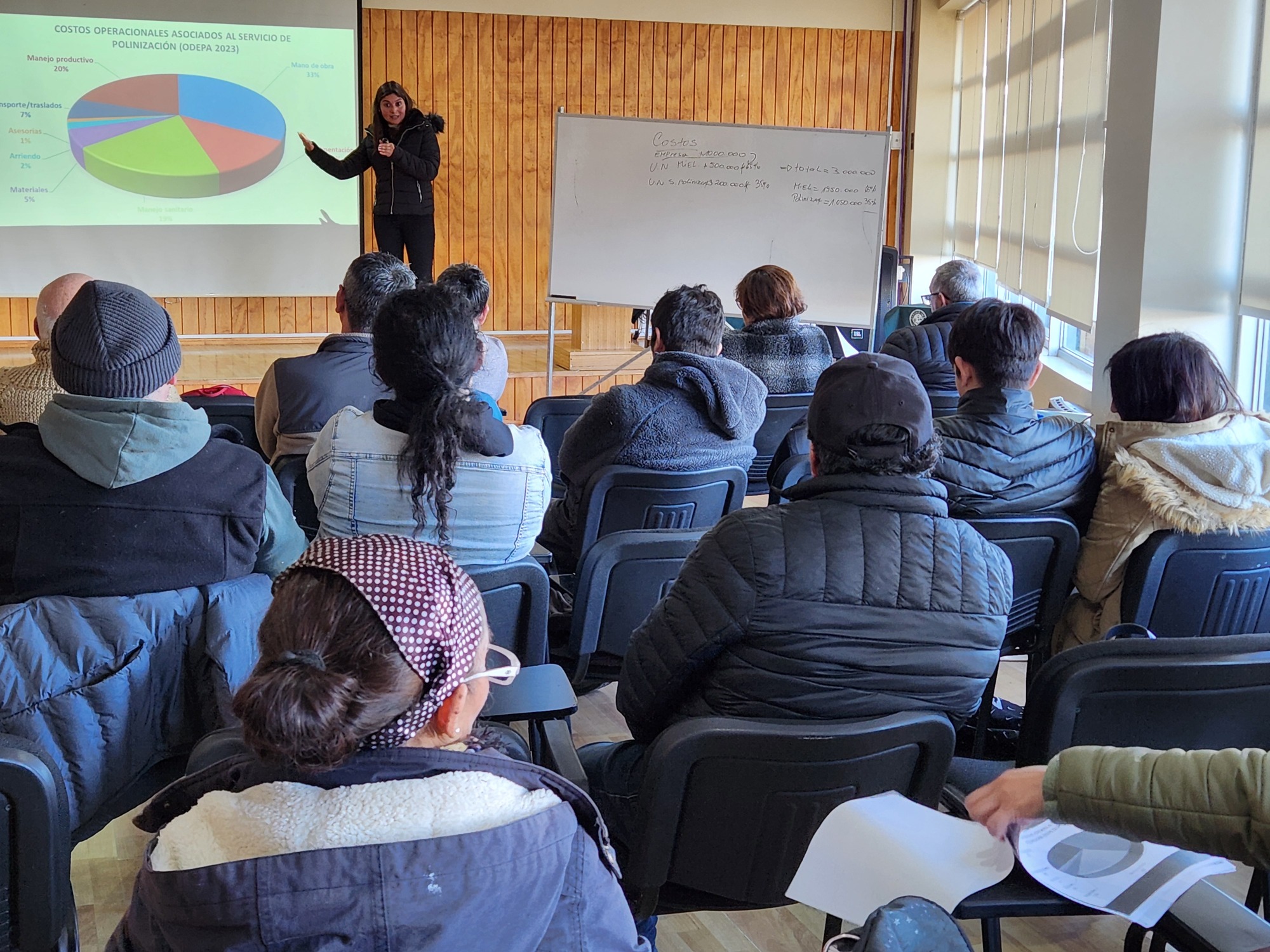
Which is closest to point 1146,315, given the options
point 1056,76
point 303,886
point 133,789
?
point 1056,76

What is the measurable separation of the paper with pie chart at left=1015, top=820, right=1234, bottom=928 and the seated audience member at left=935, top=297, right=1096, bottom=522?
135 cm

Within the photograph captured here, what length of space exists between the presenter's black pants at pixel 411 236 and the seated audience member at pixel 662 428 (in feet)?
13.9

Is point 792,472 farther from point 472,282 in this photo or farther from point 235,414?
point 235,414

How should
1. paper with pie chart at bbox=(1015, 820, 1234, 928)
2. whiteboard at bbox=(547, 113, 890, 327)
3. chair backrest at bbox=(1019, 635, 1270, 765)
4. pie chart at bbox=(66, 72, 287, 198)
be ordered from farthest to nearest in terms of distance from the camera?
pie chart at bbox=(66, 72, 287, 198)
whiteboard at bbox=(547, 113, 890, 327)
chair backrest at bbox=(1019, 635, 1270, 765)
paper with pie chart at bbox=(1015, 820, 1234, 928)

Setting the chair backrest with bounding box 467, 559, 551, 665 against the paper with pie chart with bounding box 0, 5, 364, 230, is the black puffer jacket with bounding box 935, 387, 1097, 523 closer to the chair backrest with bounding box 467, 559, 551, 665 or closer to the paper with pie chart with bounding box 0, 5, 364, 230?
the chair backrest with bounding box 467, 559, 551, 665

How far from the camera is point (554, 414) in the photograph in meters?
3.89

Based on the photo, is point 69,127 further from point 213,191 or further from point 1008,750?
point 1008,750

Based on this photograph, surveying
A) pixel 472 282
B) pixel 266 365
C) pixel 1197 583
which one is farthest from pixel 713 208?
pixel 1197 583

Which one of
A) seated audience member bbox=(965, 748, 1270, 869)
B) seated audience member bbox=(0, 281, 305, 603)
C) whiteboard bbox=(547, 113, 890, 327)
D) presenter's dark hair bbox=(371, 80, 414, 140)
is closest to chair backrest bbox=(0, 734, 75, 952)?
seated audience member bbox=(0, 281, 305, 603)

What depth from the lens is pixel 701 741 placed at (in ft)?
4.75

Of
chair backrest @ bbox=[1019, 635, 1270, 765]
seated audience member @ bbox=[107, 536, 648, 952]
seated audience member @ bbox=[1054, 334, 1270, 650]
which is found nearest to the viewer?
seated audience member @ bbox=[107, 536, 648, 952]

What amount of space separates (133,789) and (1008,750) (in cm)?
168

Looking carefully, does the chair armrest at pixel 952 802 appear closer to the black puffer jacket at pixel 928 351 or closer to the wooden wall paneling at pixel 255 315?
the black puffer jacket at pixel 928 351

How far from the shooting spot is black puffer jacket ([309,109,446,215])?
22.6ft
